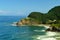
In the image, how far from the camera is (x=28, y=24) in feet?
521

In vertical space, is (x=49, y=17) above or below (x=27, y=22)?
above

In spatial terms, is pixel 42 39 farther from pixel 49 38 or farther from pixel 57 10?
pixel 57 10

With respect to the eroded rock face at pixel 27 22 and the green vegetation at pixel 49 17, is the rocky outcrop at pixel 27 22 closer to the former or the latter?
the eroded rock face at pixel 27 22

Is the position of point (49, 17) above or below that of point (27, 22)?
above

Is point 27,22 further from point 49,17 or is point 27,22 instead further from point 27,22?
point 49,17

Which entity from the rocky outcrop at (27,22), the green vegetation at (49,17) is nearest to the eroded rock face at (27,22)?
the rocky outcrop at (27,22)

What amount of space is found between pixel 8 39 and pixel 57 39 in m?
21.8

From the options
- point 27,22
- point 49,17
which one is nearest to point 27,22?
point 27,22

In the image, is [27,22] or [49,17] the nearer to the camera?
[27,22]

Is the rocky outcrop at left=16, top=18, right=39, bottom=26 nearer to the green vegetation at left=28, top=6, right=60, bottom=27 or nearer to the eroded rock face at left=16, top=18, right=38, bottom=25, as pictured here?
the eroded rock face at left=16, top=18, right=38, bottom=25

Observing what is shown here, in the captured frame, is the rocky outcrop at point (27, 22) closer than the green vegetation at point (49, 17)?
Yes

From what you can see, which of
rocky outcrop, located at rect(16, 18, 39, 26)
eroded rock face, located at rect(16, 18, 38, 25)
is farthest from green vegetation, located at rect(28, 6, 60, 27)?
eroded rock face, located at rect(16, 18, 38, 25)

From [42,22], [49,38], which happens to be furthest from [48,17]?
[49,38]

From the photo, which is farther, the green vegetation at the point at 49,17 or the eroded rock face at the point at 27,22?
the green vegetation at the point at 49,17
